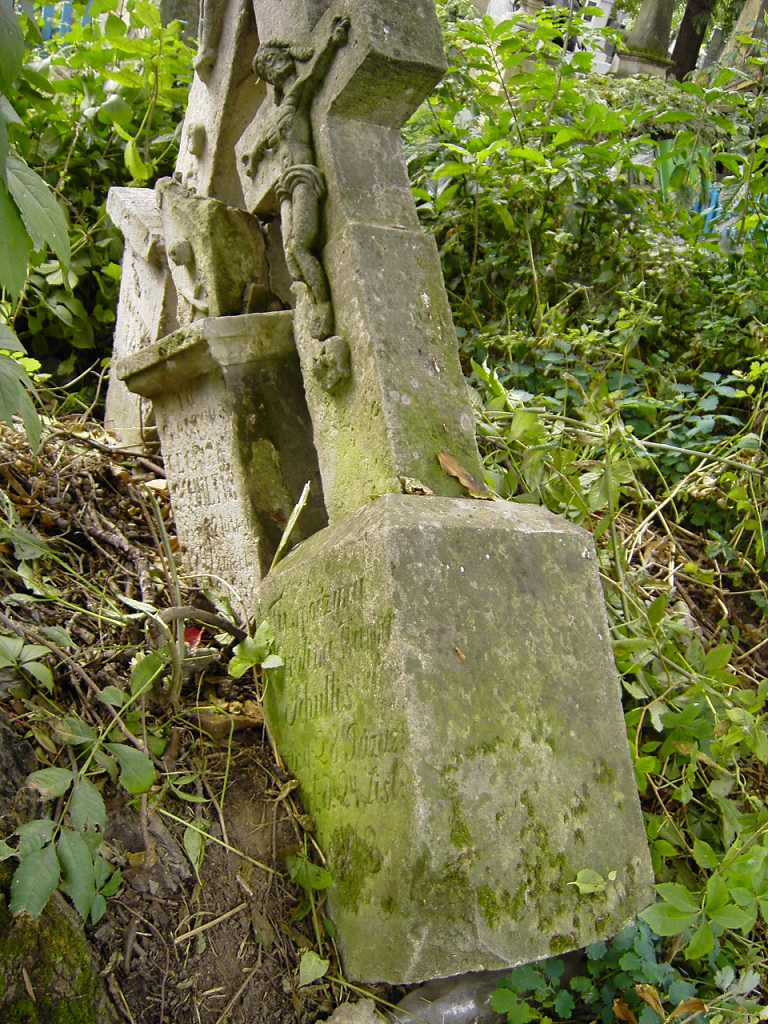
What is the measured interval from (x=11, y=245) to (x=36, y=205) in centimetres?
7

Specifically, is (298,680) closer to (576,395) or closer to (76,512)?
(76,512)

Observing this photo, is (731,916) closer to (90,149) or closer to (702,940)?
(702,940)

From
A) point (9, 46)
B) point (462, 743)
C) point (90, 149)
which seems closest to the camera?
point (9, 46)

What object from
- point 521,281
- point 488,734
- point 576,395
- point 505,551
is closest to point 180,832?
point 488,734

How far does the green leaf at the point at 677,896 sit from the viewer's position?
1323 millimetres

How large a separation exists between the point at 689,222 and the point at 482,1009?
11.4ft

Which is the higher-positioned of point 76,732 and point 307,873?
point 76,732

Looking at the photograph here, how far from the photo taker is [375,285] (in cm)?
181

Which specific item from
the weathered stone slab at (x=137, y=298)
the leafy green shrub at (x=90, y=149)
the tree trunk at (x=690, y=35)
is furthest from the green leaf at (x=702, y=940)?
the tree trunk at (x=690, y=35)

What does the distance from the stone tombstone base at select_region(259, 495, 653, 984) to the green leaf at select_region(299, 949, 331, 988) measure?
0.04 meters

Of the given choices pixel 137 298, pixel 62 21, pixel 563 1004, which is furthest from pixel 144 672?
pixel 62 21

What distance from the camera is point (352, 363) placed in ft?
5.99

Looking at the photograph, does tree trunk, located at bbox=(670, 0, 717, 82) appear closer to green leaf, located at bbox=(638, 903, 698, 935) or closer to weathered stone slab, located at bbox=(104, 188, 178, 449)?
weathered stone slab, located at bbox=(104, 188, 178, 449)

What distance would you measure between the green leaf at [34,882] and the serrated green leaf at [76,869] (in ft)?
0.09
